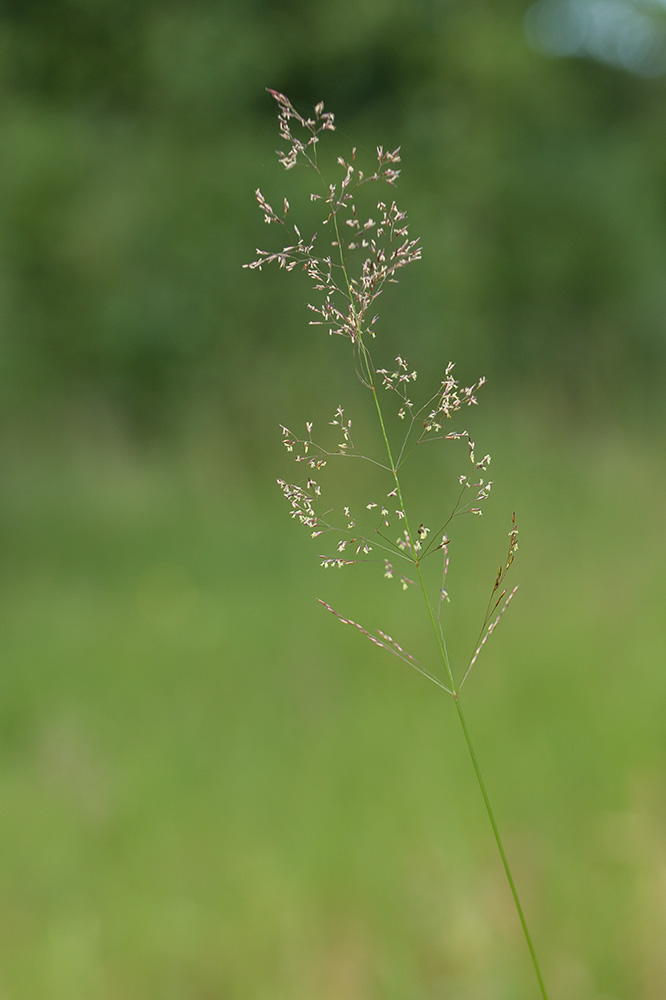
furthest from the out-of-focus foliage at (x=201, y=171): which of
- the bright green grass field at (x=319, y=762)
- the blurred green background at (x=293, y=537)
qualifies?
the bright green grass field at (x=319, y=762)

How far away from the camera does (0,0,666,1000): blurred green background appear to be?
123 inches

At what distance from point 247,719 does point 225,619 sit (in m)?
1.02

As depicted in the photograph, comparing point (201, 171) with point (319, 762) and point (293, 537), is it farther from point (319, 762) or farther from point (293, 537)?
point (319, 762)

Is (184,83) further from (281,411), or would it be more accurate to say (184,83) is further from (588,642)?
(588,642)

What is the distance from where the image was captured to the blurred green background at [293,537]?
10.3 feet

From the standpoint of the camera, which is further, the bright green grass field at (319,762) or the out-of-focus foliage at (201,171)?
the out-of-focus foliage at (201,171)

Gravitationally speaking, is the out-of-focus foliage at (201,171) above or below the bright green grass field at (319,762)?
above

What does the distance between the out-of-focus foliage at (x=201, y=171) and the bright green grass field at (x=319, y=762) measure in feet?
3.98

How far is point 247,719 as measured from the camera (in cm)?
439

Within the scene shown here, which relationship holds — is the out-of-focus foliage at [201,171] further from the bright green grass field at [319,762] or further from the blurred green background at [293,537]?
the bright green grass field at [319,762]

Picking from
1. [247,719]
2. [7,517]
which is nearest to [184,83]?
[7,517]

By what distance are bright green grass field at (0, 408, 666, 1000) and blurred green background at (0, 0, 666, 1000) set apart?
0.05 ft

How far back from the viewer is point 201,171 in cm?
667

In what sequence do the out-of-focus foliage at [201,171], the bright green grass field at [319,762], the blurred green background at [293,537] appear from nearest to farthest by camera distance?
the bright green grass field at [319,762], the blurred green background at [293,537], the out-of-focus foliage at [201,171]
